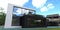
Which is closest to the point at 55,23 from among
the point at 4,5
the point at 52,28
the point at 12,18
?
the point at 52,28

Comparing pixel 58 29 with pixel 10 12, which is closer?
pixel 10 12

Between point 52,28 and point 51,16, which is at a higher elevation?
point 51,16

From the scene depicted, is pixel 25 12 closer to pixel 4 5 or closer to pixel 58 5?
pixel 4 5

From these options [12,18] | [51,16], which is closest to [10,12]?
[12,18]

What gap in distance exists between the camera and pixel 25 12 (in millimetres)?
2621

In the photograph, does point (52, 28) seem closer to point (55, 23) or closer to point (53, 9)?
point (55, 23)

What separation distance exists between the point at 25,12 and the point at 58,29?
0.90 m

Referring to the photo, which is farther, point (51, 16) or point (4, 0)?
point (51, 16)

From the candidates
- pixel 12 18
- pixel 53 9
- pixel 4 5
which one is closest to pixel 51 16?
pixel 53 9

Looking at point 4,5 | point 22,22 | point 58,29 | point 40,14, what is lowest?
point 58,29

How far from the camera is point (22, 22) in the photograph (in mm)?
2578

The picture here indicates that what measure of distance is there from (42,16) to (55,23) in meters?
0.35

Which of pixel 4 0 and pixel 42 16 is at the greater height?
pixel 4 0

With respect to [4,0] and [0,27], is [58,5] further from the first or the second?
[0,27]
